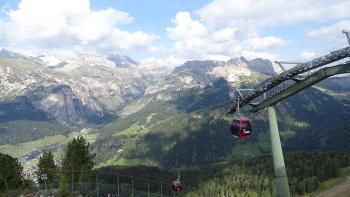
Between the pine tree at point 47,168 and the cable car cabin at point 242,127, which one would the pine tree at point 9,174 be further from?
the cable car cabin at point 242,127

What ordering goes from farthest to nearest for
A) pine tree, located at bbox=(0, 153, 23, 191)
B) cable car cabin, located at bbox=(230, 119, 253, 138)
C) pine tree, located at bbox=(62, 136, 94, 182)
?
pine tree, located at bbox=(0, 153, 23, 191)
pine tree, located at bbox=(62, 136, 94, 182)
cable car cabin, located at bbox=(230, 119, 253, 138)

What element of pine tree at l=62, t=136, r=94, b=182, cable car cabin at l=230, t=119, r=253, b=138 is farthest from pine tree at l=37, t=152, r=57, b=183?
cable car cabin at l=230, t=119, r=253, b=138

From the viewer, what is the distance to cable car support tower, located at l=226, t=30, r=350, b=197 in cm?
3233

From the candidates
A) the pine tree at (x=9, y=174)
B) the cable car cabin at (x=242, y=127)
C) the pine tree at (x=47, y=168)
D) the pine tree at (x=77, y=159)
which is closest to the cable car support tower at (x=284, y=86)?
the cable car cabin at (x=242, y=127)

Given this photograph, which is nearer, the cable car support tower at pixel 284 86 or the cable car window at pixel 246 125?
the cable car support tower at pixel 284 86

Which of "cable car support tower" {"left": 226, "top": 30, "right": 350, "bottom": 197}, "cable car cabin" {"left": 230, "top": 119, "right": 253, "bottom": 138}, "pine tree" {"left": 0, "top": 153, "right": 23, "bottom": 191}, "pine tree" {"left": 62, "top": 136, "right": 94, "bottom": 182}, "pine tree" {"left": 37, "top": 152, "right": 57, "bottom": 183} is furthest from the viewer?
"pine tree" {"left": 37, "top": 152, "right": 57, "bottom": 183}

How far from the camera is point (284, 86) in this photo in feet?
121

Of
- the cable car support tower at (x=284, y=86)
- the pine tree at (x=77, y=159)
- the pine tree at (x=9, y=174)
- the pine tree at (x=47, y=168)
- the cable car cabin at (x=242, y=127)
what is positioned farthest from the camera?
the pine tree at (x=47, y=168)

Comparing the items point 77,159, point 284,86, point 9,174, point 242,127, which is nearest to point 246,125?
point 242,127

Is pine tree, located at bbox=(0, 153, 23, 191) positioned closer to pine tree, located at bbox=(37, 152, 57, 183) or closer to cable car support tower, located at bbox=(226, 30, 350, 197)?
pine tree, located at bbox=(37, 152, 57, 183)

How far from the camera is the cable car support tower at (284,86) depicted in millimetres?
32325

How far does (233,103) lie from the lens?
1608 inches

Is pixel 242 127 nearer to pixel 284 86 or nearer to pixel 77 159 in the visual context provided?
pixel 284 86

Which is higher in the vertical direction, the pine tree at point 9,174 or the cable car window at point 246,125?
the cable car window at point 246,125
